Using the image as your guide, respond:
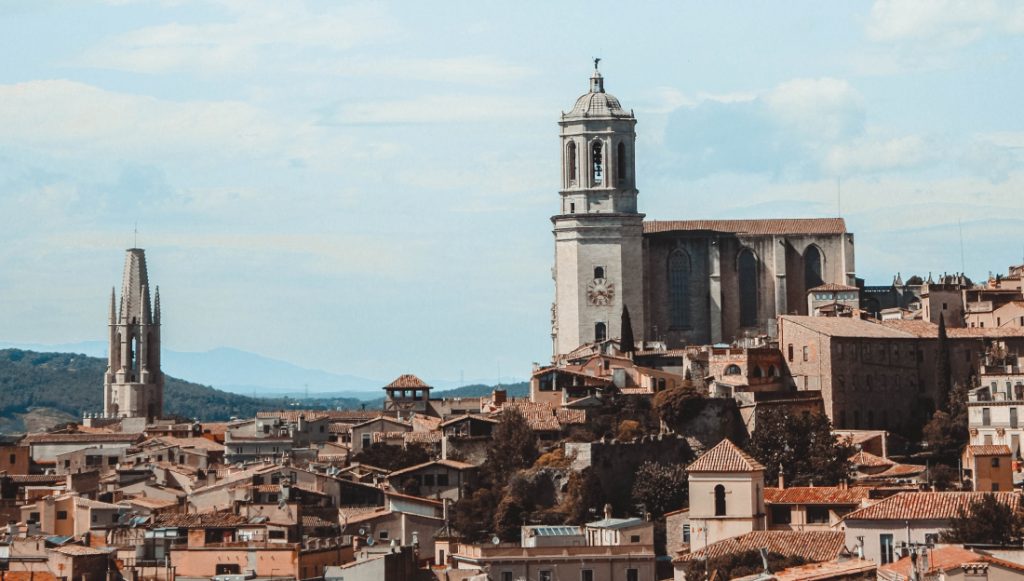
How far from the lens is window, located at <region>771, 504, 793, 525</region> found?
232 feet

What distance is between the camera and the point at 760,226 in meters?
126

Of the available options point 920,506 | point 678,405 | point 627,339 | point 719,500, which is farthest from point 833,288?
point 920,506

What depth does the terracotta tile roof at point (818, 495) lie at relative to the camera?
70.3 meters

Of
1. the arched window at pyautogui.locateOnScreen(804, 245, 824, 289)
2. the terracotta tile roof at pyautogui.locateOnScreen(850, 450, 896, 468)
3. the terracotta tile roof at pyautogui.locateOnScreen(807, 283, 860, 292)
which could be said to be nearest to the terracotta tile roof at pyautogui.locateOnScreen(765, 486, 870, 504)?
the terracotta tile roof at pyautogui.locateOnScreen(850, 450, 896, 468)

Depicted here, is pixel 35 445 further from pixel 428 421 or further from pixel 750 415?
pixel 750 415

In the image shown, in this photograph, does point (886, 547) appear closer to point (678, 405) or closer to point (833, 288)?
point (678, 405)

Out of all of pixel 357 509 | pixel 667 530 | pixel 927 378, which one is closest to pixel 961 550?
pixel 667 530

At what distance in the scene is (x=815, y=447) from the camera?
84.6 m

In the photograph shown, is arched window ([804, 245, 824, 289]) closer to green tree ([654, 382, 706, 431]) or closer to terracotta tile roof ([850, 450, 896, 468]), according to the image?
green tree ([654, 382, 706, 431])

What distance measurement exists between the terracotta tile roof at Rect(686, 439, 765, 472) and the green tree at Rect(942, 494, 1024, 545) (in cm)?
1269

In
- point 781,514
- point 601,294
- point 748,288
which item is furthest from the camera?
point 748,288

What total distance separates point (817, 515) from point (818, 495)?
128 cm

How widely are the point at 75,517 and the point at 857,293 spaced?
54.7 metres

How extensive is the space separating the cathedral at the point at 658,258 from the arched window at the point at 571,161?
0.05 meters
